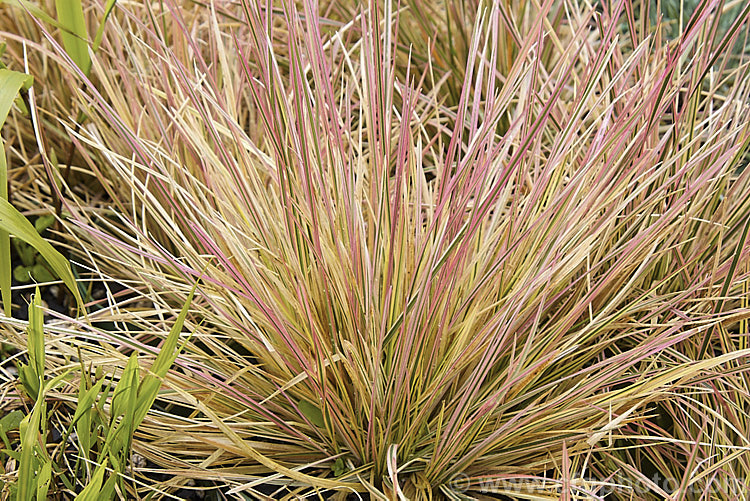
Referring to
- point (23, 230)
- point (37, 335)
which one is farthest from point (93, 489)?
point (23, 230)

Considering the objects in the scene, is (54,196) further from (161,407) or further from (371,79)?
(371,79)

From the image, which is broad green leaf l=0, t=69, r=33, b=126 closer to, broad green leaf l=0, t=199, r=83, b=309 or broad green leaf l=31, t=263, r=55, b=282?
broad green leaf l=0, t=199, r=83, b=309

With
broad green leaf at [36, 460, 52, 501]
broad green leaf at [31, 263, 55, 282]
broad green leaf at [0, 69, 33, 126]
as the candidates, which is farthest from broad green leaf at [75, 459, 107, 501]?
broad green leaf at [31, 263, 55, 282]

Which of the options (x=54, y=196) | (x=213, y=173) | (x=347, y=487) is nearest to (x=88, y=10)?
(x=54, y=196)

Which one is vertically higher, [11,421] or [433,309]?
[433,309]

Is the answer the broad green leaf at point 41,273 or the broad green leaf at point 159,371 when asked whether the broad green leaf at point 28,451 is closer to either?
the broad green leaf at point 159,371

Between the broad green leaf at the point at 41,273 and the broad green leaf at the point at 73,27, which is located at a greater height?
the broad green leaf at the point at 73,27

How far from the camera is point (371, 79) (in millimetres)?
896

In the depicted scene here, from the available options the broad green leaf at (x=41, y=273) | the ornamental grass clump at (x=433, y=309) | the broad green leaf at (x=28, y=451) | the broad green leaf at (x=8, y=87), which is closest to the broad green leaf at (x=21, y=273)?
the broad green leaf at (x=41, y=273)

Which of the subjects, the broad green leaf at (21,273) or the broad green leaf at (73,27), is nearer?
the broad green leaf at (73,27)

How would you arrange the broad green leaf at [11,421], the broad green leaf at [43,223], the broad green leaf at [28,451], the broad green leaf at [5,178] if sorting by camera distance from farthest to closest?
the broad green leaf at [43,223]
the broad green leaf at [11,421]
the broad green leaf at [5,178]
the broad green leaf at [28,451]

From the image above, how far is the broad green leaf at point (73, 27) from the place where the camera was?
1066mm

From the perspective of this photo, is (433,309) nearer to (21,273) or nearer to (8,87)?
(8,87)

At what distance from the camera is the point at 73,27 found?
1.08 meters
